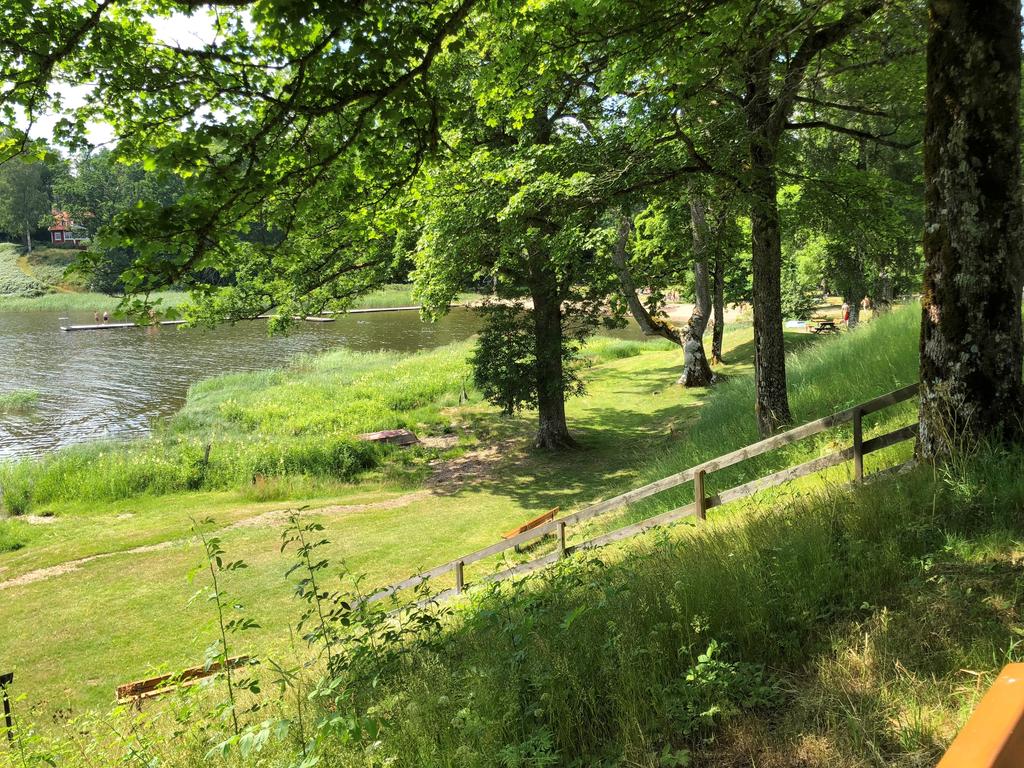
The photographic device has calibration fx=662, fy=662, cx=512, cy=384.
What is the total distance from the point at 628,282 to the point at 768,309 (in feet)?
25.7

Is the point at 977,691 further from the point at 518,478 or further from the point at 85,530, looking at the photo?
the point at 85,530

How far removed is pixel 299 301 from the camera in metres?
17.1

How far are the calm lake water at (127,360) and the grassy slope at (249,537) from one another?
4.90m

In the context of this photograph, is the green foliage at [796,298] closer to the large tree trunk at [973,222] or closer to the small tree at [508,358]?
the small tree at [508,358]

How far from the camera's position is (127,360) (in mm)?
40812

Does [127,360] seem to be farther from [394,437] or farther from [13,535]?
[13,535]

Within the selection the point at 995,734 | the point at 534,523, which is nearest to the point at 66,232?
the point at 534,523

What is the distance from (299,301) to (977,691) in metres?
16.5

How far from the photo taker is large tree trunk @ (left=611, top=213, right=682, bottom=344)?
17128 millimetres

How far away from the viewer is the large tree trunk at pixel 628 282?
56.2ft

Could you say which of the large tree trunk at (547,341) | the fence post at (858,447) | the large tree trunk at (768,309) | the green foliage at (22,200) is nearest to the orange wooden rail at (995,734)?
the fence post at (858,447)

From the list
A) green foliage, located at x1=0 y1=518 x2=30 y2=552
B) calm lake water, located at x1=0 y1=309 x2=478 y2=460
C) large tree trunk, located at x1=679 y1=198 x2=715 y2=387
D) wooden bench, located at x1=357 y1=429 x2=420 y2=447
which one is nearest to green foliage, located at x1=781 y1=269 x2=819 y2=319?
large tree trunk, located at x1=679 y1=198 x2=715 y2=387

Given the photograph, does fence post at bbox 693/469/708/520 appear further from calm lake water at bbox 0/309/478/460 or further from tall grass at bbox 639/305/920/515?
calm lake water at bbox 0/309/478/460

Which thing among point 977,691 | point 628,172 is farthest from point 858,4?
point 977,691
